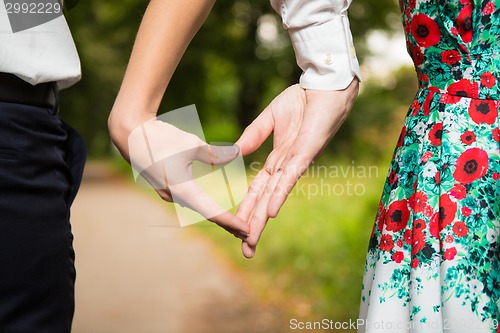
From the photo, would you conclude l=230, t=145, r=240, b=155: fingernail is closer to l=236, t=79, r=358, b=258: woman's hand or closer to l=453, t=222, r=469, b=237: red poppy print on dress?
l=236, t=79, r=358, b=258: woman's hand

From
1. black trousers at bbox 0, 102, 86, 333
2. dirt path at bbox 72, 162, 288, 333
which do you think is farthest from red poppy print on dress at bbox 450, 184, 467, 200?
dirt path at bbox 72, 162, 288, 333

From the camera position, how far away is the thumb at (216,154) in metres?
1.47

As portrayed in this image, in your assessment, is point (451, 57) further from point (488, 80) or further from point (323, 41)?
point (323, 41)

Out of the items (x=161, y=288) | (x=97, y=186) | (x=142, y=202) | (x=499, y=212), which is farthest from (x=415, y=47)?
(x=97, y=186)

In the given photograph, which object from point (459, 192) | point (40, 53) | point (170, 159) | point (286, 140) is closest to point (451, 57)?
point (459, 192)

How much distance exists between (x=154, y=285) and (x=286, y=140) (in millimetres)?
6101

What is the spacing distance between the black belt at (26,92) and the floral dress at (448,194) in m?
0.83

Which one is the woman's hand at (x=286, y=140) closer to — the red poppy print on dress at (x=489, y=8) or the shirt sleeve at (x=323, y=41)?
the shirt sleeve at (x=323, y=41)

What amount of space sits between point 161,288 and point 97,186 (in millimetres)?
12818

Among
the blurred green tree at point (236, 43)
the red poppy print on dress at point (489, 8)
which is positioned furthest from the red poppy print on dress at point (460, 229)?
the blurred green tree at point (236, 43)

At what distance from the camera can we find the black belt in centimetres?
172

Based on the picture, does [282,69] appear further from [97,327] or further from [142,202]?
[97,327]

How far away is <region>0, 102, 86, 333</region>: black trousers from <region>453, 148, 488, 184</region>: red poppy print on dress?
0.89 metres

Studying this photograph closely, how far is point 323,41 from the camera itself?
1.69 m
